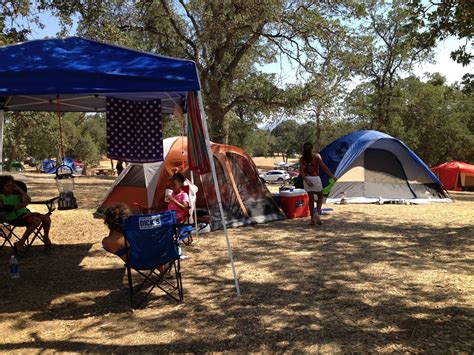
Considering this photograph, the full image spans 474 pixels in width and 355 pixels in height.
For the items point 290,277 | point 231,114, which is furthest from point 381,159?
point 231,114

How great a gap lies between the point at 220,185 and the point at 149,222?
3613 millimetres

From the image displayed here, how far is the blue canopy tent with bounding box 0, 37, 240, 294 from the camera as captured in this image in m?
3.64

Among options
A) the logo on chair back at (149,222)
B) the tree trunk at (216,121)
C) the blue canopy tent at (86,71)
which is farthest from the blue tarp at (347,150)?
the logo on chair back at (149,222)

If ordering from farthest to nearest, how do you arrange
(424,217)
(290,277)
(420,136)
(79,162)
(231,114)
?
1. (79,162)
2. (420,136)
3. (231,114)
4. (424,217)
5. (290,277)

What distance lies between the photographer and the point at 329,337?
3082 millimetres

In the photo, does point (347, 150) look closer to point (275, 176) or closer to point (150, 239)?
point (150, 239)

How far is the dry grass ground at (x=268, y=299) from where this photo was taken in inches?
121

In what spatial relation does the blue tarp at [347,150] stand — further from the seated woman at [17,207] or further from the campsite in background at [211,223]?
the seated woman at [17,207]

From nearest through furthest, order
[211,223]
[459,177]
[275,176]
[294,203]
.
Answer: [211,223]
[294,203]
[459,177]
[275,176]

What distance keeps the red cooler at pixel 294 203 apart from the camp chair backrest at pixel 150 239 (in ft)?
14.7

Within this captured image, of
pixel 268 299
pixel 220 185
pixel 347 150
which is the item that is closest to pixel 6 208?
pixel 220 185

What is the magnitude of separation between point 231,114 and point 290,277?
51.5 ft

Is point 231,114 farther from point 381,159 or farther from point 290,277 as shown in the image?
point 290,277

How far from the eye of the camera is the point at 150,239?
380 cm
